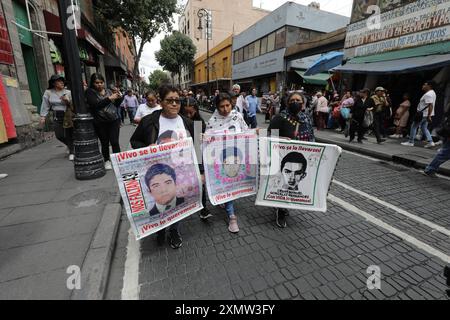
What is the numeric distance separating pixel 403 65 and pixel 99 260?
36.4 ft

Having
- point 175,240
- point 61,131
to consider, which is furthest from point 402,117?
point 61,131

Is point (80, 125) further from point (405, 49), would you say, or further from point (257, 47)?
point (257, 47)

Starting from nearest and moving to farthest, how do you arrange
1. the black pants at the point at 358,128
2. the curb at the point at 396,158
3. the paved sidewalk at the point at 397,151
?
the curb at the point at 396,158 → the paved sidewalk at the point at 397,151 → the black pants at the point at 358,128

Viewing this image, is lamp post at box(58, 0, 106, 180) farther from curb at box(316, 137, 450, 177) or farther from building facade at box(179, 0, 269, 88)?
building facade at box(179, 0, 269, 88)

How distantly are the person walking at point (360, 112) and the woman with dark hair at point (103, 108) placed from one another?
7666 mm

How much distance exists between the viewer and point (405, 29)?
9445 millimetres

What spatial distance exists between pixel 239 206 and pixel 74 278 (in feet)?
7.67

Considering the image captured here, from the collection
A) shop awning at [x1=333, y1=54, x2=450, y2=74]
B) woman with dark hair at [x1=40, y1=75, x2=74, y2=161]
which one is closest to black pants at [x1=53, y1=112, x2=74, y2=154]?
woman with dark hair at [x1=40, y1=75, x2=74, y2=161]

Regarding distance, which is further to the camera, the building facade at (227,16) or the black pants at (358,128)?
the building facade at (227,16)

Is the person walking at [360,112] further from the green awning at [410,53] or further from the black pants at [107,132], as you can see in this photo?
the black pants at [107,132]

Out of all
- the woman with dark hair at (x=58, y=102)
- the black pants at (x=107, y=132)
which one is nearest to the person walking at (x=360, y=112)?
the black pants at (x=107, y=132)

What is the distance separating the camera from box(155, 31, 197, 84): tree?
141ft

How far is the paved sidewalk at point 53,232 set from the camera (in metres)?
2.00
